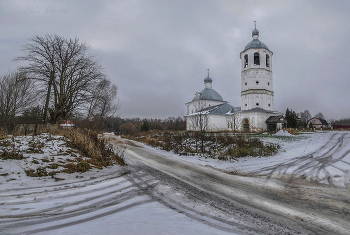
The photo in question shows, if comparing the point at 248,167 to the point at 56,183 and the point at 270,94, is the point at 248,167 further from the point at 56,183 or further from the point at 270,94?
the point at 270,94

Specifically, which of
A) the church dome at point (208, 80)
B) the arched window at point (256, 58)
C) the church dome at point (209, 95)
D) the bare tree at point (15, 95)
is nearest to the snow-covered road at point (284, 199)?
the bare tree at point (15, 95)

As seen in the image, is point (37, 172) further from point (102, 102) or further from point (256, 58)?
point (256, 58)

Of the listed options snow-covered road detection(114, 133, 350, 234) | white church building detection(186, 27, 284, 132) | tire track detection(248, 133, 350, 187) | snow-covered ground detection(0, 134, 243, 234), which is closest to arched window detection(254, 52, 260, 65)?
white church building detection(186, 27, 284, 132)

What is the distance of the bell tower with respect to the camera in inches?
1211

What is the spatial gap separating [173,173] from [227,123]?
98.6 feet

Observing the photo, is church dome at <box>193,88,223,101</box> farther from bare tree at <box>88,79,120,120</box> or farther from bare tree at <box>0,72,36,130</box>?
bare tree at <box>0,72,36,130</box>

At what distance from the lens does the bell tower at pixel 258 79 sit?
30.8m

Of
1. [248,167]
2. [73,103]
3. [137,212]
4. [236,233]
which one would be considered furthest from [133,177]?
[73,103]

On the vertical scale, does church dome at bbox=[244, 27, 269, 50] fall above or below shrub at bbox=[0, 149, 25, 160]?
above

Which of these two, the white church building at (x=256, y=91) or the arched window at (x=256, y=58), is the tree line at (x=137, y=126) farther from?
the arched window at (x=256, y=58)

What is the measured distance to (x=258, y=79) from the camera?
30.9 meters

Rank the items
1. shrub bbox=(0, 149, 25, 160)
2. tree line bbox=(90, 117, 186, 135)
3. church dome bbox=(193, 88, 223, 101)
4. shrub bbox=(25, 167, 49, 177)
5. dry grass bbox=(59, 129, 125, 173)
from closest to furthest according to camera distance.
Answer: shrub bbox=(25, 167, 49, 177) → shrub bbox=(0, 149, 25, 160) → dry grass bbox=(59, 129, 125, 173) → tree line bbox=(90, 117, 186, 135) → church dome bbox=(193, 88, 223, 101)

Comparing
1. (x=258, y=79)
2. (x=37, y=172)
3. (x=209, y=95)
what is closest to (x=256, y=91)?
(x=258, y=79)

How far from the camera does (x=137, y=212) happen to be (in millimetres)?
3484
